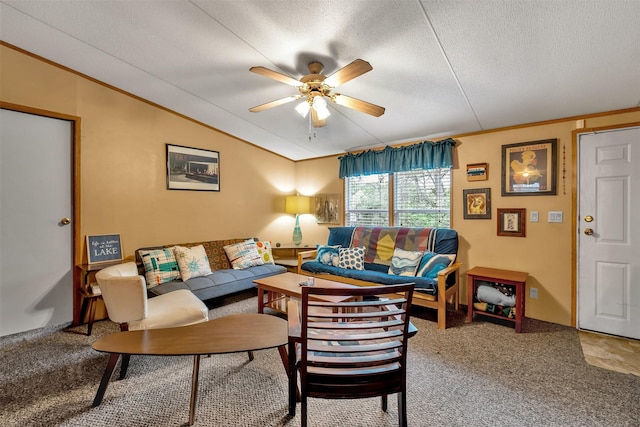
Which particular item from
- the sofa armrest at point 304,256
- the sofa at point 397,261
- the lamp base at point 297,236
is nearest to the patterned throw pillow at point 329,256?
the sofa at point 397,261

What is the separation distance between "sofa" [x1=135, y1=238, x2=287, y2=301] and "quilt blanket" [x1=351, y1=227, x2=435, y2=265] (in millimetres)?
1185

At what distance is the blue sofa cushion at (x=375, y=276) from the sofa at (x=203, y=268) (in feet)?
1.58

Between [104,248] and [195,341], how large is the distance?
2200 mm

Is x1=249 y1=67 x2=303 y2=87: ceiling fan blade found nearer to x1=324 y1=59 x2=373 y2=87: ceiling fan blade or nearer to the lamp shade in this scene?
x1=324 y1=59 x2=373 y2=87: ceiling fan blade

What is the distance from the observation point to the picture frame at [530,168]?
294cm

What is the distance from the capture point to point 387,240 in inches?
151

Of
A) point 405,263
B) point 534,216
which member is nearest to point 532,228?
point 534,216

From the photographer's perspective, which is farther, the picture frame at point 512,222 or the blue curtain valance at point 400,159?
the blue curtain valance at point 400,159

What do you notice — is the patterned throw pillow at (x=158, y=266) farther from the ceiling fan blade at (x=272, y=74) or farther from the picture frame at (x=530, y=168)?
the picture frame at (x=530, y=168)

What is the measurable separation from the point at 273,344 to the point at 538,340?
2448 mm

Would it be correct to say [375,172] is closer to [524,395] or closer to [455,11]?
[455,11]

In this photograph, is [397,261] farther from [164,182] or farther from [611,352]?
[164,182]

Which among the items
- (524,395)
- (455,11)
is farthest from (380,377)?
(455,11)

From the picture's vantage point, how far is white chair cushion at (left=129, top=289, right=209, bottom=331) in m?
2.11
